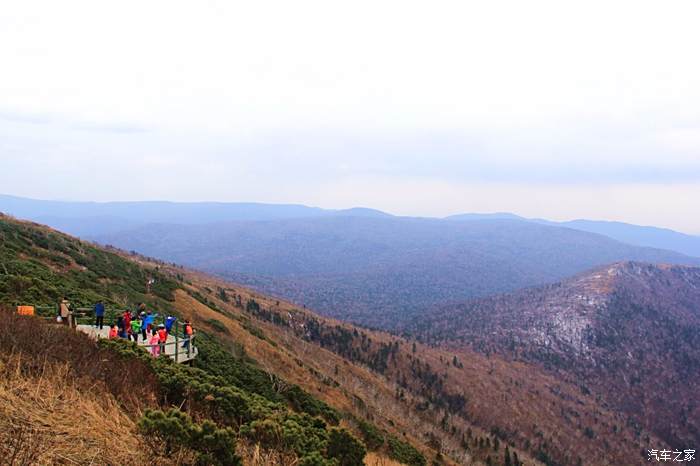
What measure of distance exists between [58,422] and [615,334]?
124m

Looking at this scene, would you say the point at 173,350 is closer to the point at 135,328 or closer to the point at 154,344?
the point at 135,328

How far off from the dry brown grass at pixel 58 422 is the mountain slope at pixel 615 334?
93.2 m

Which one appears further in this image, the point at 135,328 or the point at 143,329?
the point at 143,329

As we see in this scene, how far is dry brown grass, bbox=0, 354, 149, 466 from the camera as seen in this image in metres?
4.85

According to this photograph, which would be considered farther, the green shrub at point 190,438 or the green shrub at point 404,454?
the green shrub at point 404,454

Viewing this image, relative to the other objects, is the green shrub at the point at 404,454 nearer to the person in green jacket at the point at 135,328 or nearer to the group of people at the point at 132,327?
the group of people at the point at 132,327

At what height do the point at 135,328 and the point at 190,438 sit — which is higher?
the point at 190,438

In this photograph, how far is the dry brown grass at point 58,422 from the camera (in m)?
4.85

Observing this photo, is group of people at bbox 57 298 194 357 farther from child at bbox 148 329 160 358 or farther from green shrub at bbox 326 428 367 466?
green shrub at bbox 326 428 367 466

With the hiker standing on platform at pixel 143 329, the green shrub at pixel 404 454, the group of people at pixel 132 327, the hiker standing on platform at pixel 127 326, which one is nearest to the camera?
the group of people at pixel 132 327

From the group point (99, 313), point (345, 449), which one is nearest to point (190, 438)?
point (345, 449)

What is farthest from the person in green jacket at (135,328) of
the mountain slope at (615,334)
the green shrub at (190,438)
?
the mountain slope at (615,334)

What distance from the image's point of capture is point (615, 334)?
107 meters

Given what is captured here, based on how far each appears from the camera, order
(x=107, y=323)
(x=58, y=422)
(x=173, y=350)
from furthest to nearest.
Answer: (x=107, y=323) < (x=173, y=350) < (x=58, y=422)
